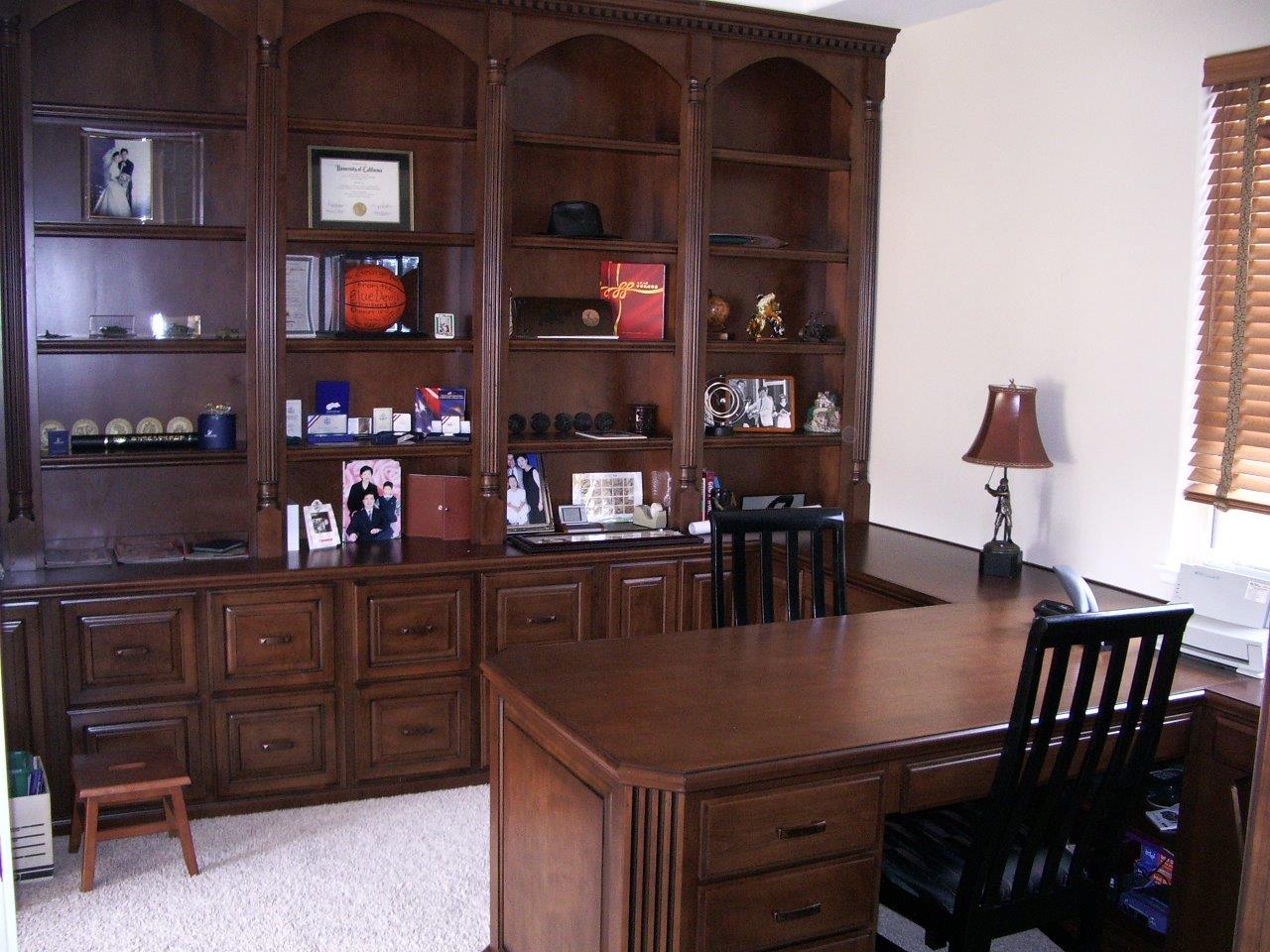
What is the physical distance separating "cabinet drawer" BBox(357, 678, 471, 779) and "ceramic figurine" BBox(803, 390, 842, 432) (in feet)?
5.54

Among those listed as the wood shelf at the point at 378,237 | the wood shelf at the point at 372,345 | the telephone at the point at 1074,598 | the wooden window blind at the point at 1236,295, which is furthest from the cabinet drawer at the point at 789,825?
the wood shelf at the point at 378,237

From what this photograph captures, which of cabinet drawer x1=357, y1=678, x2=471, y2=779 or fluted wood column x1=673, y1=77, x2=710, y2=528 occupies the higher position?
fluted wood column x1=673, y1=77, x2=710, y2=528

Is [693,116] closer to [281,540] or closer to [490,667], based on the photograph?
[281,540]

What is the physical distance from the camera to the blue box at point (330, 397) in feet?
13.4

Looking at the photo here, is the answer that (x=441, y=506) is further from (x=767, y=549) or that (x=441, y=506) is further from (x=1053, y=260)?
(x=1053, y=260)

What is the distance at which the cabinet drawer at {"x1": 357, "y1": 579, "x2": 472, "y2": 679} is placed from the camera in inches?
149

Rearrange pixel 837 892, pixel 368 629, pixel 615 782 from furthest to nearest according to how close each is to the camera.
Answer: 1. pixel 368 629
2. pixel 837 892
3. pixel 615 782

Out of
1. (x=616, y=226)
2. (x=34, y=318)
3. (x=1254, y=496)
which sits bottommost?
(x=1254, y=496)

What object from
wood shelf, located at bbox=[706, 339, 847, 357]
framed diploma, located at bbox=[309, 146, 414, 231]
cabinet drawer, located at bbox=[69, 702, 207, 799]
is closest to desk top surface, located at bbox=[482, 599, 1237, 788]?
cabinet drawer, located at bbox=[69, 702, 207, 799]

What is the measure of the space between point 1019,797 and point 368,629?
7.24 ft

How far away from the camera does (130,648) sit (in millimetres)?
3498

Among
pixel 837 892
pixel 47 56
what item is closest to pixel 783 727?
pixel 837 892

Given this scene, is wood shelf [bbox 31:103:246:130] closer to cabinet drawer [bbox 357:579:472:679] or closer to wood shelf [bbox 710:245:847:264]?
cabinet drawer [bbox 357:579:472:679]

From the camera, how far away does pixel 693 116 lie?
13.7 ft
